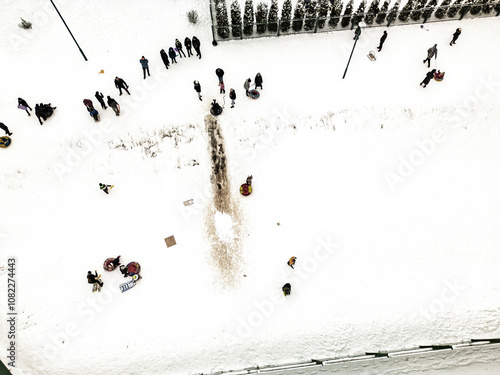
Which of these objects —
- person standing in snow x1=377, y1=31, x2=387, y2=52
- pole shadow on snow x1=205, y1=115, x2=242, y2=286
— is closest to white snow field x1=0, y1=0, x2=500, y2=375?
pole shadow on snow x1=205, y1=115, x2=242, y2=286

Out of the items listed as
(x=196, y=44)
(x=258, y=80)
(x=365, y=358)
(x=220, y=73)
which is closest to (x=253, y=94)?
(x=258, y=80)

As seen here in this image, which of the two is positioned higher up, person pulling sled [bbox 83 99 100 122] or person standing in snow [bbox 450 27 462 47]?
person pulling sled [bbox 83 99 100 122]

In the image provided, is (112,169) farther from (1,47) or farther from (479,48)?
(479,48)

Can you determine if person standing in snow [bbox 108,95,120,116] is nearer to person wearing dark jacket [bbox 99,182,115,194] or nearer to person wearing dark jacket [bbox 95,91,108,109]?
person wearing dark jacket [bbox 95,91,108,109]

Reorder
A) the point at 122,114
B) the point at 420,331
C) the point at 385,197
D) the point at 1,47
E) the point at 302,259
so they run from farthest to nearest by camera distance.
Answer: the point at 1,47, the point at 122,114, the point at 385,197, the point at 302,259, the point at 420,331

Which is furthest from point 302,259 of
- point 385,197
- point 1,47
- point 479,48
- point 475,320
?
point 1,47

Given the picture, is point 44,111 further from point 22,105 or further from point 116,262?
point 116,262

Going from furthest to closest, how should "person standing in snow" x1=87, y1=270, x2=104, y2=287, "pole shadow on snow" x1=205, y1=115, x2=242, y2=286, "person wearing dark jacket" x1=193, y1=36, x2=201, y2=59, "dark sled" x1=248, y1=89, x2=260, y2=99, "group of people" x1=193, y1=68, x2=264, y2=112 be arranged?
"dark sled" x1=248, y1=89, x2=260, y2=99 → "person wearing dark jacket" x1=193, y1=36, x2=201, y2=59 → "group of people" x1=193, y1=68, x2=264, y2=112 → "pole shadow on snow" x1=205, y1=115, x2=242, y2=286 → "person standing in snow" x1=87, y1=270, x2=104, y2=287
